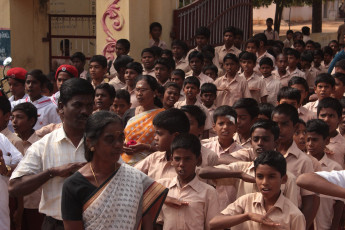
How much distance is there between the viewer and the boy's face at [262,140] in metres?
4.88

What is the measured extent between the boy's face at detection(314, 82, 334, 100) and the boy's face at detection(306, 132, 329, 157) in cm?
206

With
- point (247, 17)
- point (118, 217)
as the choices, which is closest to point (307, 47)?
point (247, 17)

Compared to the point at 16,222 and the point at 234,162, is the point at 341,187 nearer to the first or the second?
the point at 234,162

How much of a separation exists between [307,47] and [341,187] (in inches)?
439

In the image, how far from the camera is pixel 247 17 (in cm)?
1522

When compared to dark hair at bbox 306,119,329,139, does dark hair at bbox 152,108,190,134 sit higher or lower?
higher

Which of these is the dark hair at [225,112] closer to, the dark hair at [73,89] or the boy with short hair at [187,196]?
the boy with short hair at [187,196]

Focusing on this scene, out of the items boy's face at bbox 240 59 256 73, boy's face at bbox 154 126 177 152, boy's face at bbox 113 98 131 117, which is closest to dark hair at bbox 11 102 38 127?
boy's face at bbox 113 98 131 117

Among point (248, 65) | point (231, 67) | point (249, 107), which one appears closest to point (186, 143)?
point (249, 107)

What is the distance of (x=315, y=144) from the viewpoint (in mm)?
5559

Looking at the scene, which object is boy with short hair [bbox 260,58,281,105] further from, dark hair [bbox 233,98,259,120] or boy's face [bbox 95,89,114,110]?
boy's face [bbox 95,89,114,110]

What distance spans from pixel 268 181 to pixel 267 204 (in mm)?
171

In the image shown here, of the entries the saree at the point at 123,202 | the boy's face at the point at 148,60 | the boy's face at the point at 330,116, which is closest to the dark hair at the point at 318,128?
the boy's face at the point at 330,116

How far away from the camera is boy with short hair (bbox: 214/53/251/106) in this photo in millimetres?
8641
